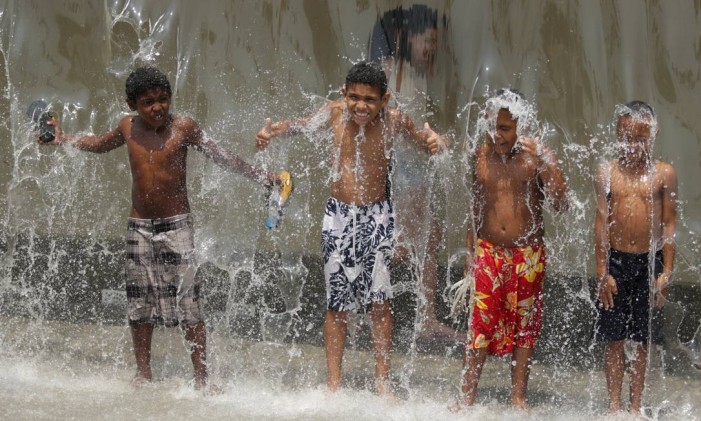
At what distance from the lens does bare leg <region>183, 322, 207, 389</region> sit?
4539mm

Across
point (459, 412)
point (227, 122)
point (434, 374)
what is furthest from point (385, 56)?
point (459, 412)

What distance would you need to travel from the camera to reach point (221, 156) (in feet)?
15.1

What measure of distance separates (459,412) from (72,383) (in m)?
1.59

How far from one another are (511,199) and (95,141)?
1.76 metres

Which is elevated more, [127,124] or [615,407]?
[127,124]

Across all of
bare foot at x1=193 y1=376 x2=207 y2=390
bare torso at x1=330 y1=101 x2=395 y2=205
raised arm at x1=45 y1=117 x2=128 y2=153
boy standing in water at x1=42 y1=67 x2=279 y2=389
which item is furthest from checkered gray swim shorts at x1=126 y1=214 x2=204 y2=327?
bare torso at x1=330 y1=101 x2=395 y2=205

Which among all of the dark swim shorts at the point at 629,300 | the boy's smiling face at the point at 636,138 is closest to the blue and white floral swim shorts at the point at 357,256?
the dark swim shorts at the point at 629,300

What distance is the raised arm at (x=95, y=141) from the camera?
465 centimetres

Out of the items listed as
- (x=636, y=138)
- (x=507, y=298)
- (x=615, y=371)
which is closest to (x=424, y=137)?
(x=507, y=298)

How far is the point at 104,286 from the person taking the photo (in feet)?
19.8

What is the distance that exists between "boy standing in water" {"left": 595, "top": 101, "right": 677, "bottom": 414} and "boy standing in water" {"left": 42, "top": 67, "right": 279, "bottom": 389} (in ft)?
4.55

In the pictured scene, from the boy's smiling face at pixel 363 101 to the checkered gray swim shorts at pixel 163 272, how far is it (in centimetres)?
83

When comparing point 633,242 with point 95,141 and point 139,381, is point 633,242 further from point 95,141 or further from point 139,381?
point 95,141

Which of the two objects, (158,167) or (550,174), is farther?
(158,167)
